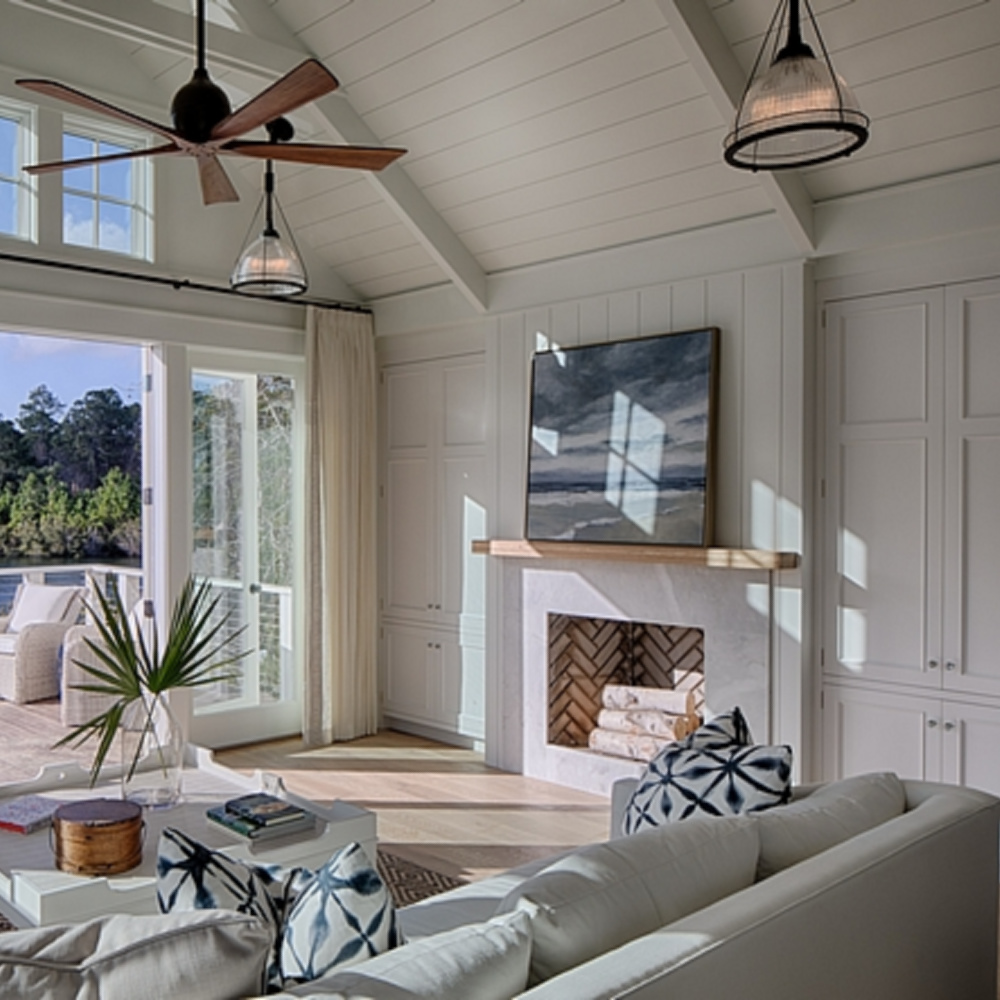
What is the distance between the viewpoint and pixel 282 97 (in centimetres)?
266

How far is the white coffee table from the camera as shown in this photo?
8.24 ft

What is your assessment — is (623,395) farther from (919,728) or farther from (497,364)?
(919,728)

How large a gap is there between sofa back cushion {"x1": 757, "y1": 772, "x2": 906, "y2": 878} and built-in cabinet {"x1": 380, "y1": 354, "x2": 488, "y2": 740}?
3380mm

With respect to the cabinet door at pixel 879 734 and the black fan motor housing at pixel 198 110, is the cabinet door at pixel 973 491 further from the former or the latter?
the black fan motor housing at pixel 198 110

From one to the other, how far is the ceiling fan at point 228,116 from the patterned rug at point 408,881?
2401mm

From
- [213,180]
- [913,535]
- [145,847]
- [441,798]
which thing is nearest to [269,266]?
[213,180]

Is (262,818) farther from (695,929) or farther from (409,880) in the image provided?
(695,929)

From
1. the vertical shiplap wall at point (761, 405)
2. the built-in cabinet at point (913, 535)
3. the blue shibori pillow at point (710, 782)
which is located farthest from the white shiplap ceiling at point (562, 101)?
the blue shibori pillow at point (710, 782)

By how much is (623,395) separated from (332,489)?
1.97m

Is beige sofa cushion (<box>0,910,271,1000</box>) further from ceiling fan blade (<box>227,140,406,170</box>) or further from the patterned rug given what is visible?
the patterned rug

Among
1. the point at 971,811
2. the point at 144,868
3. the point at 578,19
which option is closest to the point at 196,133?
the point at 578,19

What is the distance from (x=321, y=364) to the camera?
19.2 feet

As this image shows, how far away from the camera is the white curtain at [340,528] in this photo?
19.0 ft

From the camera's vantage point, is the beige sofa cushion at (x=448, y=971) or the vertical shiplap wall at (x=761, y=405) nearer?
the beige sofa cushion at (x=448, y=971)
